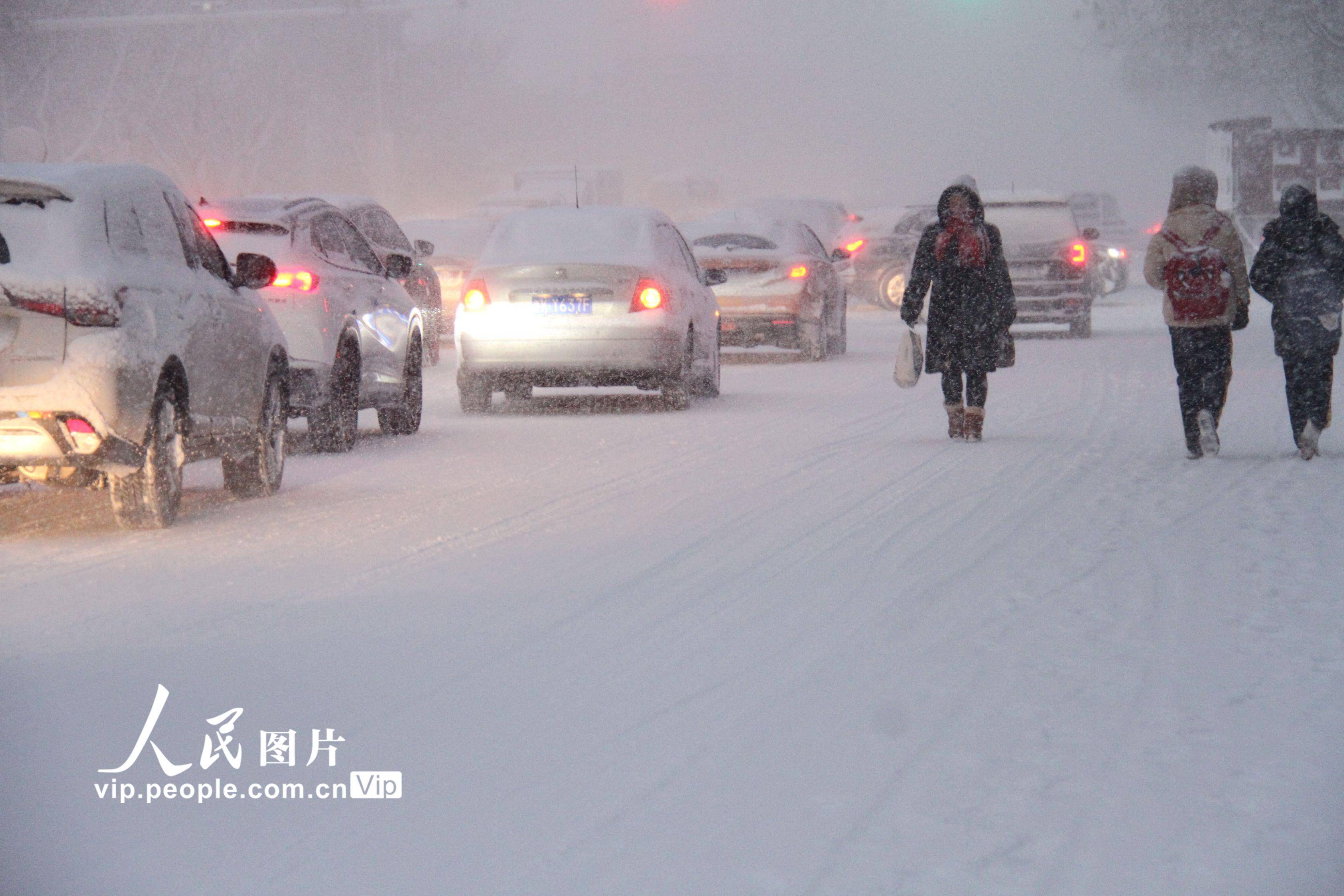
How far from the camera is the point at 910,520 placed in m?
9.48

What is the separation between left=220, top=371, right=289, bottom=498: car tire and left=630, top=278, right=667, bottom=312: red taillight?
16.4 ft

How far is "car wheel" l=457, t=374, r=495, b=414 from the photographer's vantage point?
54.0 feet

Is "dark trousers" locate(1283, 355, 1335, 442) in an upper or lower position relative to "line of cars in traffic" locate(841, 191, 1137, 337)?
lower

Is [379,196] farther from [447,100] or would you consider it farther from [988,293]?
[988,293]

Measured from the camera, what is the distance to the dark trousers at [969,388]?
13.4m

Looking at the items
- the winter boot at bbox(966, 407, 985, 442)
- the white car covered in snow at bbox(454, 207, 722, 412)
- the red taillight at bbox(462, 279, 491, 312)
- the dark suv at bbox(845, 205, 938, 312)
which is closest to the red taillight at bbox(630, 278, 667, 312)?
the white car covered in snow at bbox(454, 207, 722, 412)

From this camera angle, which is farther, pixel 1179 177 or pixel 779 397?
pixel 779 397

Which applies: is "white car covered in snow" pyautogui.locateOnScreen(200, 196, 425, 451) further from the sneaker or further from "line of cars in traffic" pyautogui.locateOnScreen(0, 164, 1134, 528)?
the sneaker

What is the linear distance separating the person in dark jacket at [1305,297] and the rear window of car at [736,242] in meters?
11.3

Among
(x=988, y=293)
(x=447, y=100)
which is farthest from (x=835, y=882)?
(x=447, y=100)

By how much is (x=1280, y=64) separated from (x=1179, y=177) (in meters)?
49.2

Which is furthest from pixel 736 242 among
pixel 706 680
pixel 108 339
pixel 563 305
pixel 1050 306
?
→ pixel 706 680

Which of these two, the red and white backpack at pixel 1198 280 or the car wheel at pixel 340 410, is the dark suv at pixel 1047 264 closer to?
the car wheel at pixel 340 410

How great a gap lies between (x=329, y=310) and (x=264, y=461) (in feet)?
7.66
